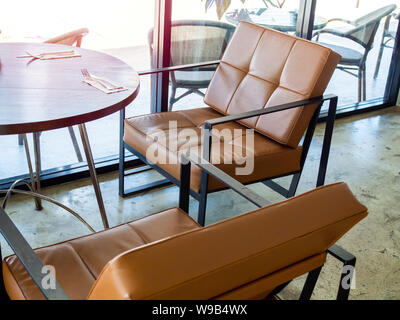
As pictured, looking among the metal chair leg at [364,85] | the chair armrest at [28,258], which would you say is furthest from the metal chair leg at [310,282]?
the metal chair leg at [364,85]

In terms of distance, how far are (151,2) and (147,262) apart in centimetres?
213

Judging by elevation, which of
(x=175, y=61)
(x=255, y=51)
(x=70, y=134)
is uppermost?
(x=255, y=51)

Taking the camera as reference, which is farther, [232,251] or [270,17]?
[270,17]

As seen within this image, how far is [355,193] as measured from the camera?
9.32 ft

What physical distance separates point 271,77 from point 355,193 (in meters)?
0.90

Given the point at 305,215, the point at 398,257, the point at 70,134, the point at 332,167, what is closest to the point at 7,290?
the point at 305,215

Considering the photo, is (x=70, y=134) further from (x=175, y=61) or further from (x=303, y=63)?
(x=303, y=63)

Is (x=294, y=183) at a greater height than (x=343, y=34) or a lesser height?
lesser

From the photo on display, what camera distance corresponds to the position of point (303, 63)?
2.27m

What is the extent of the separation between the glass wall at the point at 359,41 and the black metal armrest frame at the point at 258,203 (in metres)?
2.03

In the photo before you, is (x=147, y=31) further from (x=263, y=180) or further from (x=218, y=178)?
(x=218, y=178)

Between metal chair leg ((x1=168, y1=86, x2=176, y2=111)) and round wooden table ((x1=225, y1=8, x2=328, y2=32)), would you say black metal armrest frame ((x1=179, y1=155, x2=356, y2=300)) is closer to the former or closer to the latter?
metal chair leg ((x1=168, y1=86, x2=176, y2=111))

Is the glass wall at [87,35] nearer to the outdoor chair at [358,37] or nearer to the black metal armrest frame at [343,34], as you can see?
the black metal armrest frame at [343,34]

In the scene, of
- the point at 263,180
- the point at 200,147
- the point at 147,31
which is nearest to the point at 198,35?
the point at 147,31
